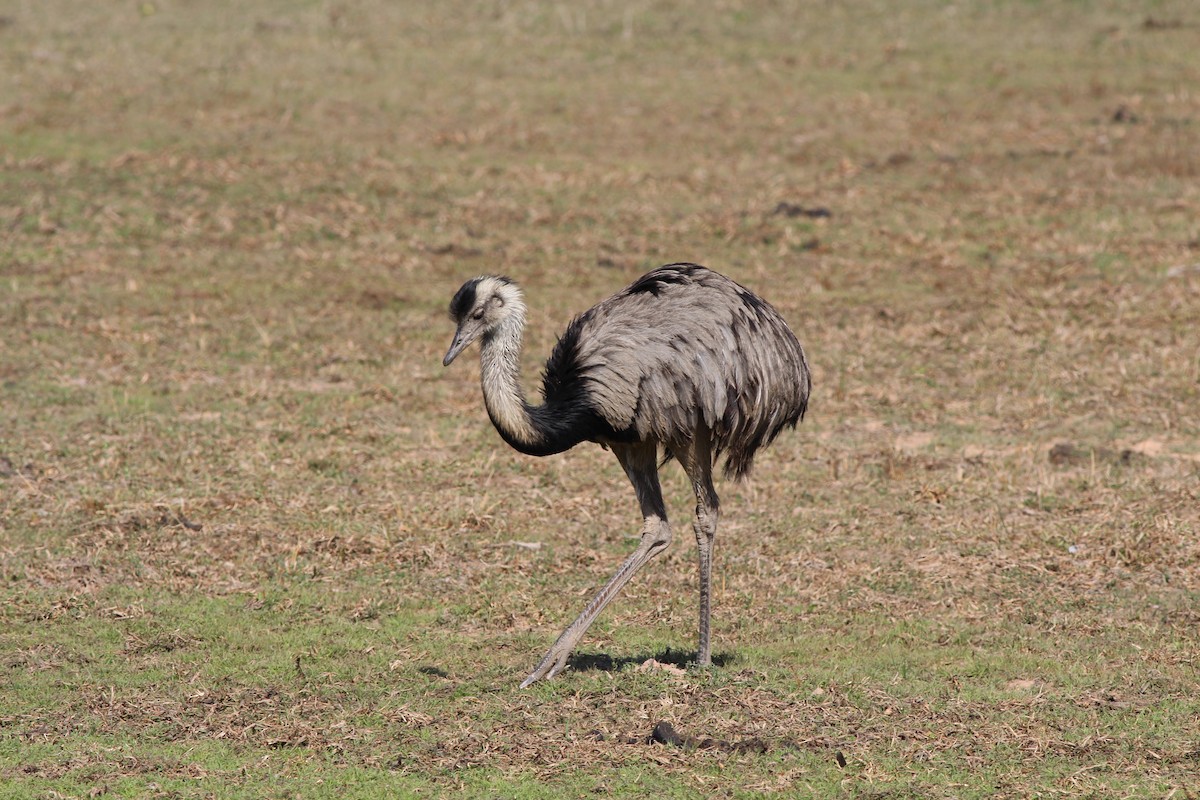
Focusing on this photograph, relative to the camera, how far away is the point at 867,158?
17125 millimetres

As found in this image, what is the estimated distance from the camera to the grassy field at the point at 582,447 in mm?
6297

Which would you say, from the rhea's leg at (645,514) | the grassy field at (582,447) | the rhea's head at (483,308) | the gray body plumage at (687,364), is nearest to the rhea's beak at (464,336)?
the rhea's head at (483,308)

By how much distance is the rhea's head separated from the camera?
6938 millimetres

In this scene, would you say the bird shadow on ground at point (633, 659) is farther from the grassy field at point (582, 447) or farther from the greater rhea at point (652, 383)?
the greater rhea at point (652, 383)

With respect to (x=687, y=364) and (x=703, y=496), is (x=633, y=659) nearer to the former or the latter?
(x=703, y=496)

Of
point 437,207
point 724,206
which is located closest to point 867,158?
point 724,206

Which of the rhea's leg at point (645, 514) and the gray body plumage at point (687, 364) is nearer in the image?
the gray body plumage at point (687, 364)

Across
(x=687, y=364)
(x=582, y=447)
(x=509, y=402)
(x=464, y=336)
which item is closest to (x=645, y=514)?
(x=687, y=364)

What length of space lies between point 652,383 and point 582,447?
3685 mm

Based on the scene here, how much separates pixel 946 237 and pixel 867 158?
8.27ft

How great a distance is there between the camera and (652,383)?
6891 millimetres

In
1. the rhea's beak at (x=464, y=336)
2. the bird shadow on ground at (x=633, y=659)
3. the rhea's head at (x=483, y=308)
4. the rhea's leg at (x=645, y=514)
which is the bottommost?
the bird shadow on ground at (x=633, y=659)

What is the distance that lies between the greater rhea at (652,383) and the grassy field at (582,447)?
0.72 metres

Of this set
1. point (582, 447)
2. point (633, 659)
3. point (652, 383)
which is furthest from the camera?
point (582, 447)
